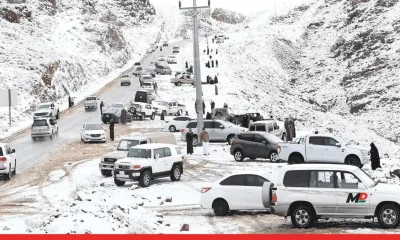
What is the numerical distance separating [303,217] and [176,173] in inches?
390

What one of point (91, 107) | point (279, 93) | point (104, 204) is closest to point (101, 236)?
point (104, 204)

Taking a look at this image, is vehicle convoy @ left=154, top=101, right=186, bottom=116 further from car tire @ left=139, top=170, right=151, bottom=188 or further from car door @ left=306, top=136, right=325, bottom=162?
car tire @ left=139, top=170, right=151, bottom=188

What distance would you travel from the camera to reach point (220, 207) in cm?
1822

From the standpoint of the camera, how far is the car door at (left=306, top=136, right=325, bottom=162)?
26.9 meters

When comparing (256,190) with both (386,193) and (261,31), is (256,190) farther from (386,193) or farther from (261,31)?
(261,31)

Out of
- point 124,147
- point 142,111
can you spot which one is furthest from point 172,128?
point 124,147

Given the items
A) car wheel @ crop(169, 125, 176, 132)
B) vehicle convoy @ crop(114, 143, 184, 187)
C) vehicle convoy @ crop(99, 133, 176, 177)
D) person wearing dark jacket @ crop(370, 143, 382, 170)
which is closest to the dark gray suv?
vehicle convoy @ crop(99, 133, 176, 177)

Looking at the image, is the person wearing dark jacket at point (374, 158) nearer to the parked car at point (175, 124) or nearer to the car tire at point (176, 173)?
the car tire at point (176, 173)

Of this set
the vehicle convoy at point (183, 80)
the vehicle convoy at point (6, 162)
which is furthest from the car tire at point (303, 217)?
the vehicle convoy at point (183, 80)

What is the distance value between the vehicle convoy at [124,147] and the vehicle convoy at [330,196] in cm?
1118

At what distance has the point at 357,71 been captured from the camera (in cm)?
7731

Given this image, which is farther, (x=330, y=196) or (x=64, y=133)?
(x=64, y=133)

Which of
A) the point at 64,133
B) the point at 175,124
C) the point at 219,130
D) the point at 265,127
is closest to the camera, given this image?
the point at 265,127

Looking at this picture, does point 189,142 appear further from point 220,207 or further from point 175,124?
point 220,207
